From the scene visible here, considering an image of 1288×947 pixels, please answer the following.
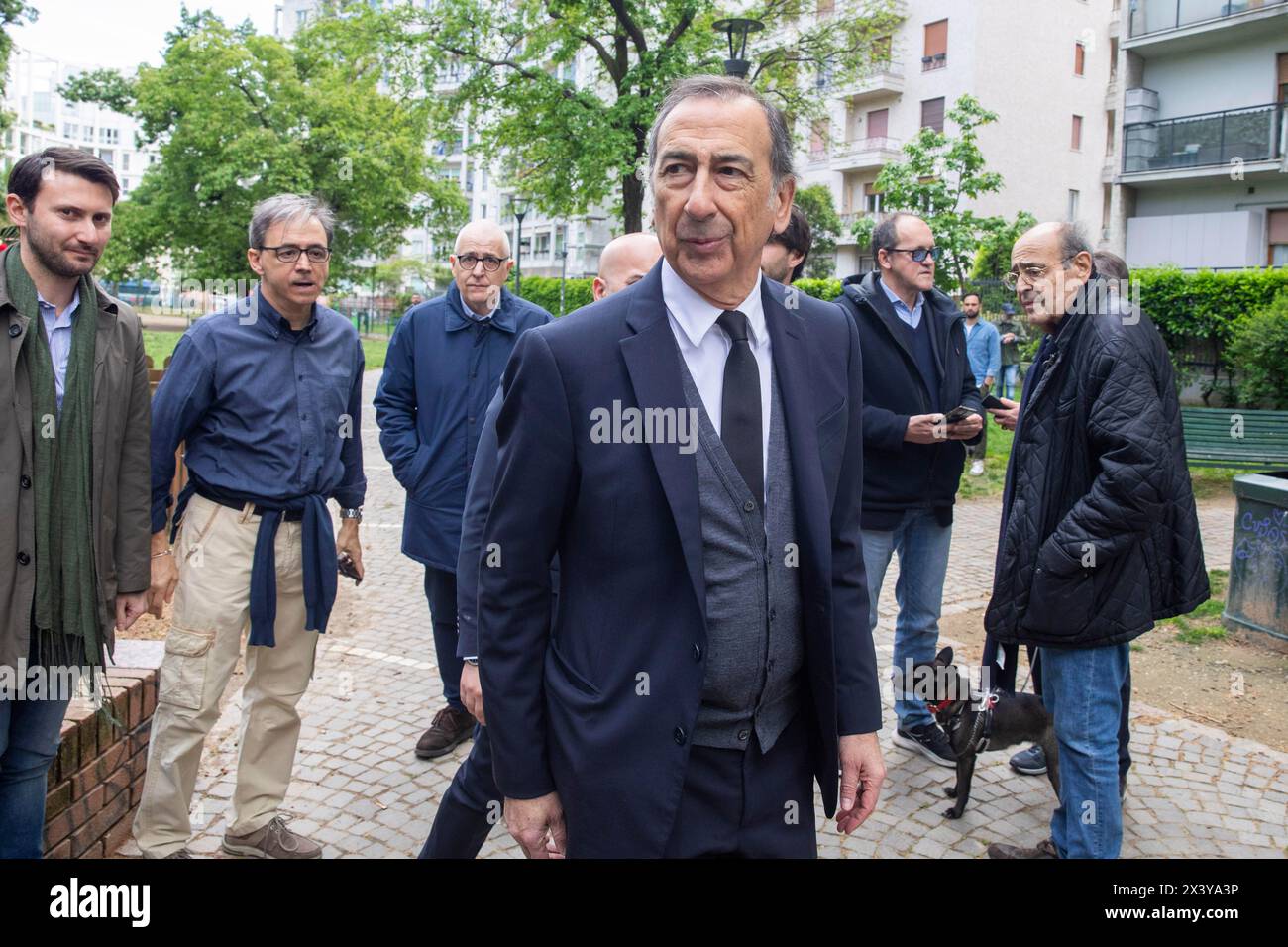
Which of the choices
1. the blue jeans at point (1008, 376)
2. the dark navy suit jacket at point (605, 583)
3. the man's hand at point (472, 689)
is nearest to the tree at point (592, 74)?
the blue jeans at point (1008, 376)

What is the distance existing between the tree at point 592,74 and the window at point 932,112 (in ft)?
51.5

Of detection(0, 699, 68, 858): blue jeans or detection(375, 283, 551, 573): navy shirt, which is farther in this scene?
detection(375, 283, 551, 573): navy shirt

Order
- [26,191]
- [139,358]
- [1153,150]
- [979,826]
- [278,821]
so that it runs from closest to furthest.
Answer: [26,191]
[139,358]
[278,821]
[979,826]
[1153,150]

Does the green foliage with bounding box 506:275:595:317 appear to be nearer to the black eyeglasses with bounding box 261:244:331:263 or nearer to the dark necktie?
the black eyeglasses with bounding box 261:244:331:263

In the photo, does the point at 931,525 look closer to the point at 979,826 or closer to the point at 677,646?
the point at 979,826

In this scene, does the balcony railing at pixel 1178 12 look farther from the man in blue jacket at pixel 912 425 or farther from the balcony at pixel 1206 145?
the man in blue jacket at pixel 912 425

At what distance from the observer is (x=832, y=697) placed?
2.34 meters

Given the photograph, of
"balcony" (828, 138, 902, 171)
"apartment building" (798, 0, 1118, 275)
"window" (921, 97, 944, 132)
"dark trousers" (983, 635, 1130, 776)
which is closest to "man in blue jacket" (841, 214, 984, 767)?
"dark trousers" (983, 635, 1130, 776)

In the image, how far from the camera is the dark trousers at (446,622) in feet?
17.4

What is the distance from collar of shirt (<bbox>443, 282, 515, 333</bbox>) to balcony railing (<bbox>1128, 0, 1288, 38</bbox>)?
30321 millimetres

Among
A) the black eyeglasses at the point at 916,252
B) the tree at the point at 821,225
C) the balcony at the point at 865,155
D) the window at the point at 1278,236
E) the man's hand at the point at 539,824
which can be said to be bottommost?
the man's hand at the point at 539,824

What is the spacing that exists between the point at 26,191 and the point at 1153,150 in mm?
33816

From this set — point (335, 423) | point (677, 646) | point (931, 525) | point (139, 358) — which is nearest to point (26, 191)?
point (139, 358)

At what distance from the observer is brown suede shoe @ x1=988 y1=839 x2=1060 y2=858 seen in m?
4.22
